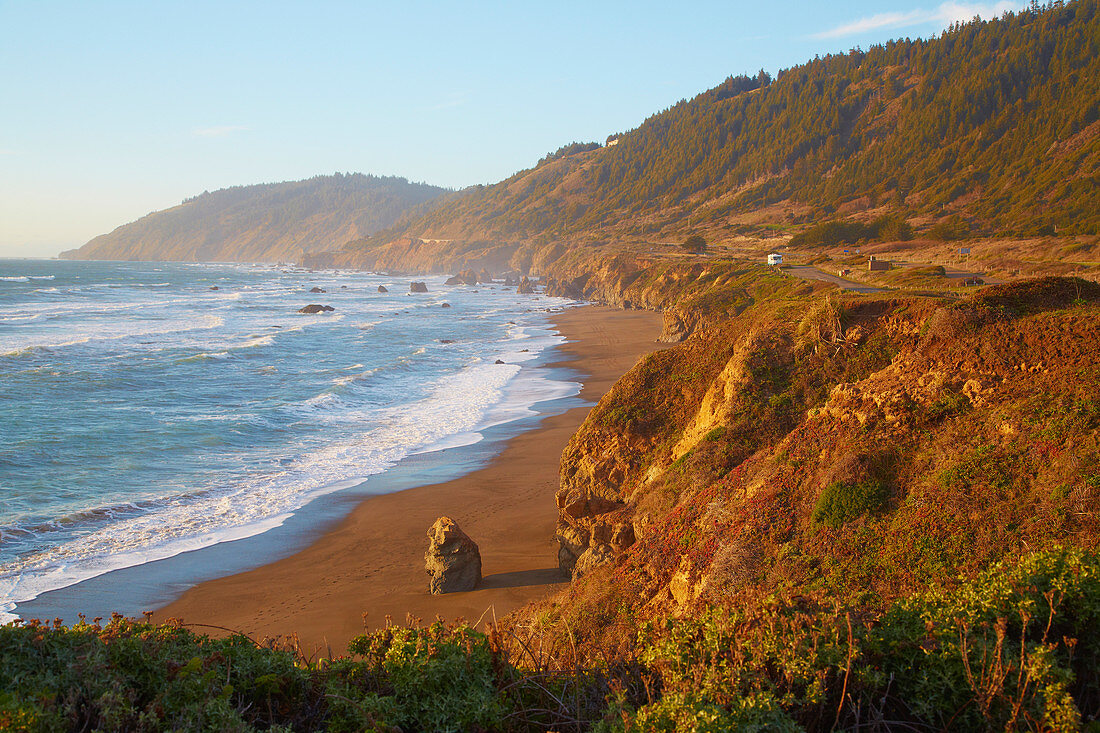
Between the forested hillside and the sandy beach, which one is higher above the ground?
the forested hillside

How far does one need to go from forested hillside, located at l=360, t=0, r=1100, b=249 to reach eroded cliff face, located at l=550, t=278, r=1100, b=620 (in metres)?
47.9

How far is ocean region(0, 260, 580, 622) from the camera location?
14.9 m

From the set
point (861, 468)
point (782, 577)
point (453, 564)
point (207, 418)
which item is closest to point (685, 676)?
point (782, 577)

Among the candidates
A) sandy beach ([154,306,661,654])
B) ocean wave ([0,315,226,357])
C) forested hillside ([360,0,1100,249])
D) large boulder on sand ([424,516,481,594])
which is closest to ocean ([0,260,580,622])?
ocean wave ([0,315,226,357])

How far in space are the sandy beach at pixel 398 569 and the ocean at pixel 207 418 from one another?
121 cm

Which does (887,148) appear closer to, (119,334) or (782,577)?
(119,334)

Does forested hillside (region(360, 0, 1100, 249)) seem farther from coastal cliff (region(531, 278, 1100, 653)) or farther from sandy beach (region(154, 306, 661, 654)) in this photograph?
sandy beach (region(154, 306, 661, 654))

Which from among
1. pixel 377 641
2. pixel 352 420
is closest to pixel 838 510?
pixel 377 641

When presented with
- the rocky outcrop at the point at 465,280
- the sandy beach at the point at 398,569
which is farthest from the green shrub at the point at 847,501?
the rocky outcrop at the point at 465,280

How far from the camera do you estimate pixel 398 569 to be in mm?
Answer: 13312

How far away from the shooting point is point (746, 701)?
4.04 m

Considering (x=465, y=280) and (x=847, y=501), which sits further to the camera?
(x=465, y=280)

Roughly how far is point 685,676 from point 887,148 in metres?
98.9

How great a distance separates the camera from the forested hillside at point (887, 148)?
63750 millimetres
